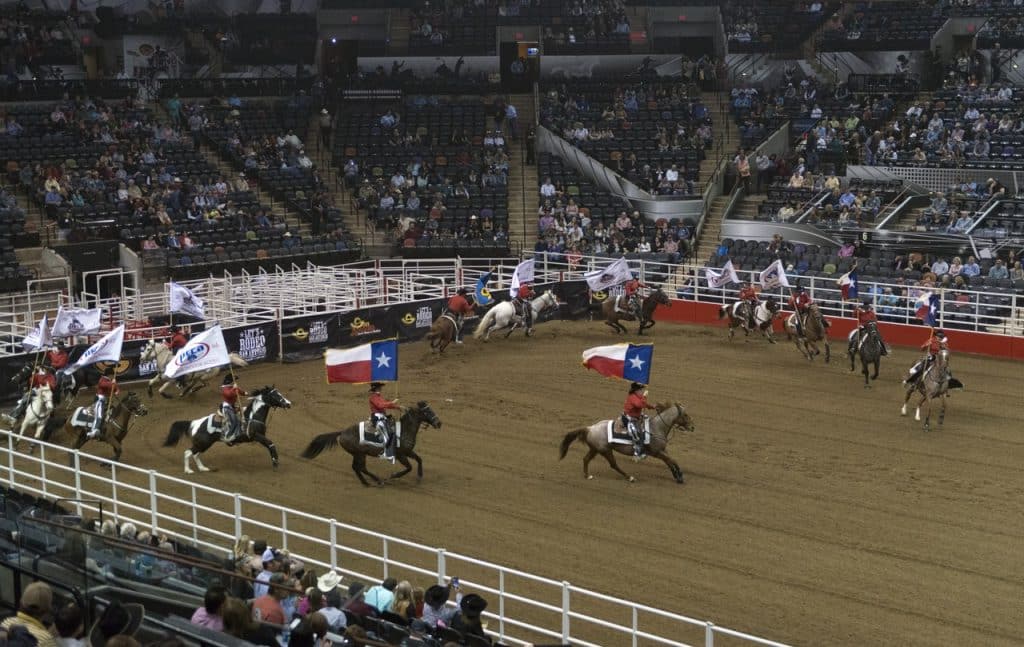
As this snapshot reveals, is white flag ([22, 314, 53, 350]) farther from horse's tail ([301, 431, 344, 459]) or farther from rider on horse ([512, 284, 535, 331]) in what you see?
rider on horse ([512, 284, 535, 331])

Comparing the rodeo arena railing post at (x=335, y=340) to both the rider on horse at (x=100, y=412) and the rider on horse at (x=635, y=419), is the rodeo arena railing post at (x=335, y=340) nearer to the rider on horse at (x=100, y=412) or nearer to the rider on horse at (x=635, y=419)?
the rider on horse at (x=100, y=412)

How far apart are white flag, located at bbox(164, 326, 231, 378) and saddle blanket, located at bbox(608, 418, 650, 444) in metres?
7.47

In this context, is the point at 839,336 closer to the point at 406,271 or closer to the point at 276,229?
the point at 406,271

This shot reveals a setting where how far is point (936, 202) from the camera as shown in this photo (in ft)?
143

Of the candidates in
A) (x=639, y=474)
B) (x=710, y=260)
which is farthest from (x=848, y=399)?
(x=710, y=260)

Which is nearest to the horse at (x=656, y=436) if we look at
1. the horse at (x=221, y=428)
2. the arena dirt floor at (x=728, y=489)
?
the arena dirt floor at (x=728, y=489)

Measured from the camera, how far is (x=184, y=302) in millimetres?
32031

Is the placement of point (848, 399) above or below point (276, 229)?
below

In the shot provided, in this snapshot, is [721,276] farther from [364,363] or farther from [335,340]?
[364,363]

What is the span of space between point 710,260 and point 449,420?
17952 mm

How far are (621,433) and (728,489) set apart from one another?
200 centimetres

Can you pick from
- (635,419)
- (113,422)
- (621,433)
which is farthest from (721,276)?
(113,422)

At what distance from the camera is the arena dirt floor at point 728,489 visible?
59.7 ft

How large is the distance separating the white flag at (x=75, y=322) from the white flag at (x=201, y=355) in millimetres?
4597
